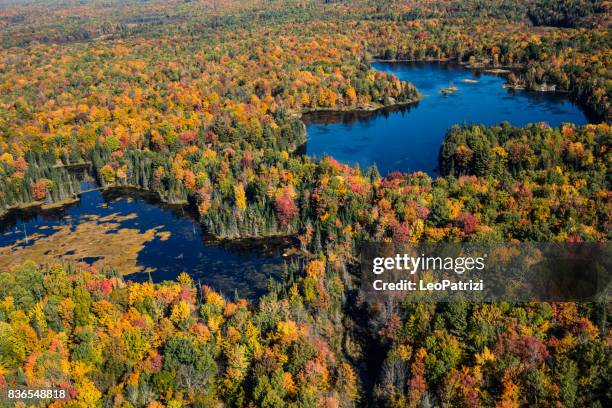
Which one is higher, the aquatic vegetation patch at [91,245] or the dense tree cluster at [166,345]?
the dense tree cluster at [166,345]

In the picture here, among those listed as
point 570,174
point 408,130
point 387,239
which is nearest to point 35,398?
point 387,239

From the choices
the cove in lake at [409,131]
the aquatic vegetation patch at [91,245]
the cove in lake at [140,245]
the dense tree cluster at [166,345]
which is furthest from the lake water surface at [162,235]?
the dense tree cluster at [166,345]

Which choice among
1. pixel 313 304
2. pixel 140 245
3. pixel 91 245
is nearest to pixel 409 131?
pixel 140 245

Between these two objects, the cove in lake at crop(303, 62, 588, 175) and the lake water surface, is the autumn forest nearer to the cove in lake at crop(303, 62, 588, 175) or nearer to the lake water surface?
the lake water surface

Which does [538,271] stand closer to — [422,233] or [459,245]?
[459,245]

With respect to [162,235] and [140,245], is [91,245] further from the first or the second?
[162,235]

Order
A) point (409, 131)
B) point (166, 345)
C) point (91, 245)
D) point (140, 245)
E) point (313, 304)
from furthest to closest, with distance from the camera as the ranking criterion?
point (409, 131) < point (91, 245) < point (140, 245) < point (313, 304) < point (166, 345)

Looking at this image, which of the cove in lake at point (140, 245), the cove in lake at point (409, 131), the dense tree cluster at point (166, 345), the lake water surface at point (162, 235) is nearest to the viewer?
the dense tree cluster at point (166, 345)

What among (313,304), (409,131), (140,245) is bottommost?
(140,245)

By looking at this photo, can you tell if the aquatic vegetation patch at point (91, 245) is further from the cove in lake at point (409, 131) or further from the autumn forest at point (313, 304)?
the cove in lake at point (409, 131)
